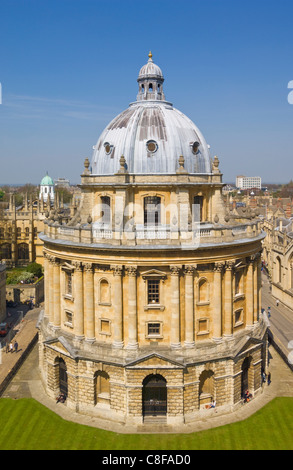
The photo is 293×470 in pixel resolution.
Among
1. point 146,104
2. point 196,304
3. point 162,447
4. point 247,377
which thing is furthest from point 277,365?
point 146,104

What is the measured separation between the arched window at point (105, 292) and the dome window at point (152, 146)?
10977 millimetres

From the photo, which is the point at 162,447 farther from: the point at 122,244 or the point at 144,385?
the point at 122,244

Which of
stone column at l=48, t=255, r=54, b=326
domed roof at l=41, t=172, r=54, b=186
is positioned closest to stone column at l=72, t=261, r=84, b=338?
stone column at l=48, t=255, r=54, b=326

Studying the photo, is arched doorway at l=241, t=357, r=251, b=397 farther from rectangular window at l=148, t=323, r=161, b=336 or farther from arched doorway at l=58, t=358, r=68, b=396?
arched doorway at l=58, t=358, r=68, b=396

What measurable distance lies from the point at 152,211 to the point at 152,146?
5.23 meters

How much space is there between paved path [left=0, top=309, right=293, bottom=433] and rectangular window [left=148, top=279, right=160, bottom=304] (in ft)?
29.6

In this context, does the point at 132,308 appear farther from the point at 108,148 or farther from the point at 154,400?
the point at 108,148

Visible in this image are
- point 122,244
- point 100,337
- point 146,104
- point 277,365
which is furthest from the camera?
point 277,365

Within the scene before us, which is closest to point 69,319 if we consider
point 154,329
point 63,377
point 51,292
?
point 51,292

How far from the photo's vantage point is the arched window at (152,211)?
34500 millimetres

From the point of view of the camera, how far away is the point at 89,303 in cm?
3344

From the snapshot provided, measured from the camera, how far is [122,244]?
1235 inches

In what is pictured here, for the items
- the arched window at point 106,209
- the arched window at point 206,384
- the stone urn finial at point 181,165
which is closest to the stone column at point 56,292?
the arched window at point 106,209

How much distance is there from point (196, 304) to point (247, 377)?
27.8ft
